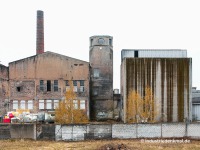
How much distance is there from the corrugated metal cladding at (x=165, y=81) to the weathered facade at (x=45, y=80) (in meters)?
6.26

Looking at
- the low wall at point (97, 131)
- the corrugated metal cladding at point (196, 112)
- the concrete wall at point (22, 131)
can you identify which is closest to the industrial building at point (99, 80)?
the corrugated metal cladding at point (196, 112)

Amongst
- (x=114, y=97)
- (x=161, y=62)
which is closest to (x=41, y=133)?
(x=161, y=62)

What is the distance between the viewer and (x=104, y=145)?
1719 centimetres

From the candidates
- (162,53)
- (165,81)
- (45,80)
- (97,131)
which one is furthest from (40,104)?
(97,131)

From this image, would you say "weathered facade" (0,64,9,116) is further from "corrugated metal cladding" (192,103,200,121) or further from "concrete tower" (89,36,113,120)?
"corrugated metal cladding" (192,103,200,121)

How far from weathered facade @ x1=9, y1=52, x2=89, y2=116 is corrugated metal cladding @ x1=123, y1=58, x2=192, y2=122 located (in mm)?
6262

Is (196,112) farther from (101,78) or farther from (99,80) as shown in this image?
(99,80)

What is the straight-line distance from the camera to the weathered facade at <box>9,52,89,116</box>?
111 ft

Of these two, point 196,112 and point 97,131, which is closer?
point 97,131

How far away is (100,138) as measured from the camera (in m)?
20.0

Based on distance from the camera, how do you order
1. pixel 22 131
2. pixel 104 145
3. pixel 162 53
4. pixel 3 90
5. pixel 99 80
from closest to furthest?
pixel 104 145
pixel 22 131
pixel 162 53
pixel 3 90
pixel 99 80

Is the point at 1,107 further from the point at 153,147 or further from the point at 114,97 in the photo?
the point at 153,147

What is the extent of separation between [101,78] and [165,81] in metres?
9.32

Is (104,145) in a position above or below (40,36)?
below
